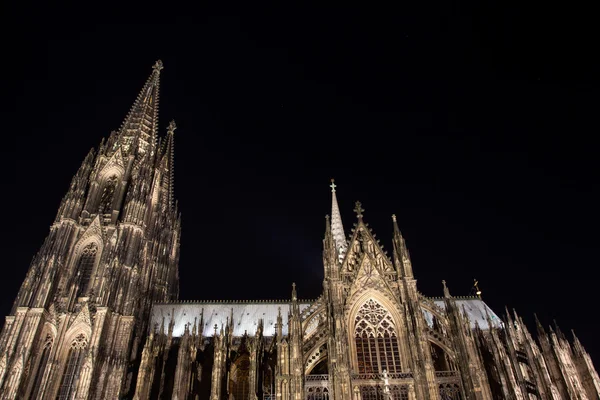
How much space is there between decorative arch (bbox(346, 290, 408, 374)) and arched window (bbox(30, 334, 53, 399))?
22205 mm

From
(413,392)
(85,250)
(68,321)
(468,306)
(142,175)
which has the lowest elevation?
(413,392)

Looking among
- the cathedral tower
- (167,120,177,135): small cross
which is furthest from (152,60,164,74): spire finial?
the cathedral tower

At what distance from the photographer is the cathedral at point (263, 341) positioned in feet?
102

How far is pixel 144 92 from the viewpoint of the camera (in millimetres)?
60000

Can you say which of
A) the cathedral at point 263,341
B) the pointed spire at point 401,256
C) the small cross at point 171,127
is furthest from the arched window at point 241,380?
the small cross at point 171,127

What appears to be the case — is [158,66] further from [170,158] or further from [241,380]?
[241,380]

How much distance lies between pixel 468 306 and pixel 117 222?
3387 centimetres

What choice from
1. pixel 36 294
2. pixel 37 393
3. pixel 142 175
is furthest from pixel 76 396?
pixel 142 175

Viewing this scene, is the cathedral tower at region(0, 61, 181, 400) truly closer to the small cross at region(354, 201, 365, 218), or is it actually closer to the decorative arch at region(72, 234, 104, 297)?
the decorative arch at region(72, 234, 104, 297)

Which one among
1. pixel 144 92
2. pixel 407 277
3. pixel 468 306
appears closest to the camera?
pixel 407 277

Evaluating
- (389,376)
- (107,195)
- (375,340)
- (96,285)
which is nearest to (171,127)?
(107,195)

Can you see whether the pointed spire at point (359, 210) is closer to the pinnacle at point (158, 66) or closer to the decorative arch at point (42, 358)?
the decorative arch at point (42, 358)

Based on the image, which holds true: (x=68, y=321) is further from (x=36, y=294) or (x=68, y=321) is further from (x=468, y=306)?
(x=468, y=306)

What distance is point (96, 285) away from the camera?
125 ft
